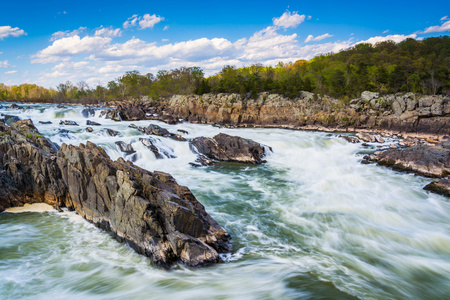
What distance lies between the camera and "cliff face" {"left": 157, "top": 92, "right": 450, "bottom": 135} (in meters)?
32.9

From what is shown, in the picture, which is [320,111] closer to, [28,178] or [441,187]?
Answer: [441,187]

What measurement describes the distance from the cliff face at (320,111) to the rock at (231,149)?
2163 cm

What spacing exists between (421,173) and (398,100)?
80.5 ft

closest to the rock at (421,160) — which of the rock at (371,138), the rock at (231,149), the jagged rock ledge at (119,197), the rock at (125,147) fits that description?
the rock at (371,138)

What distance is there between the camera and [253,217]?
11500mm

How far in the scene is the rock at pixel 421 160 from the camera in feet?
55.4

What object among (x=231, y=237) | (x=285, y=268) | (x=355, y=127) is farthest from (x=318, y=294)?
(x=355, y=127)

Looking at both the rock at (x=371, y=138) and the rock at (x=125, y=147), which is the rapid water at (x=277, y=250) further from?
the rock at (x=371, y=138)

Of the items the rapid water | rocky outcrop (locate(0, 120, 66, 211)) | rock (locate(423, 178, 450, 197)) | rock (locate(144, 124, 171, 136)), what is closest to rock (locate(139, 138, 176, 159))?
rock (locate(144, 124, 171, 136))

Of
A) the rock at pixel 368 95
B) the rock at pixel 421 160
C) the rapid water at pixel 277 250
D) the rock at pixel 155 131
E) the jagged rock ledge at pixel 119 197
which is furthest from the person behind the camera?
the rock at pixel 368 95

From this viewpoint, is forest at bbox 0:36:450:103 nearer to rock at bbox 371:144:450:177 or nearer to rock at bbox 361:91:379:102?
rock at bbox 361:91:379:102

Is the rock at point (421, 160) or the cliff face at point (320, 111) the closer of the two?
the rock at point (421, 160)

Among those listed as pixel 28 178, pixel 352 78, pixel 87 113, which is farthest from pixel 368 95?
pixel 28 178

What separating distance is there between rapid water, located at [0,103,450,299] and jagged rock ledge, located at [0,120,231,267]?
0.50 metres
